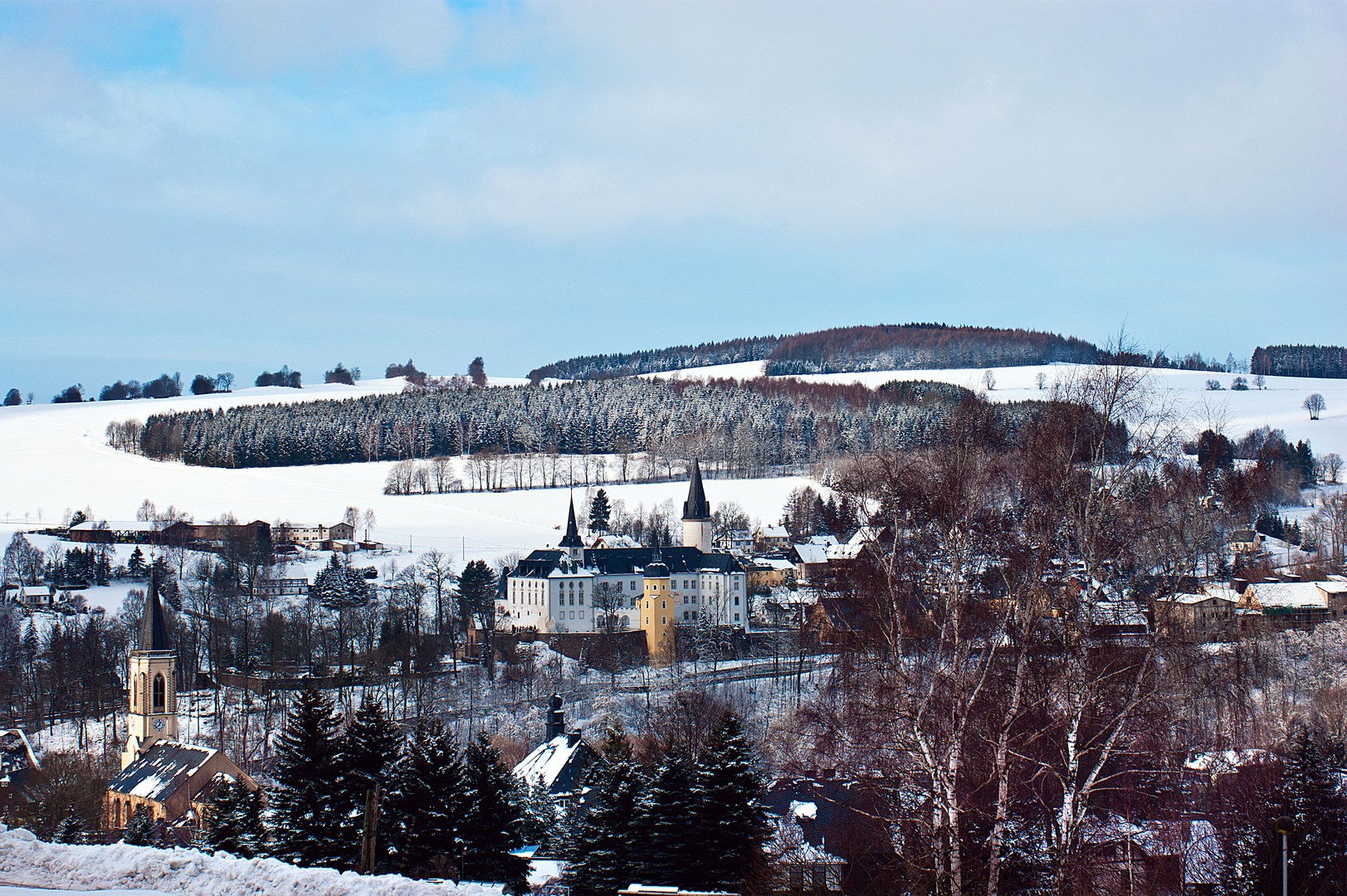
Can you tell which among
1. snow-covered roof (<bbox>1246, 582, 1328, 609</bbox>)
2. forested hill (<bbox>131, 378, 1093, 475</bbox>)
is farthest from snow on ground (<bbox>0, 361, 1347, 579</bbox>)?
snow-covered roof (<bbox>1246, 582, 1328, 609</bbox>)

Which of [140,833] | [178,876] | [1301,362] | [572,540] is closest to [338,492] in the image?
[572,540]

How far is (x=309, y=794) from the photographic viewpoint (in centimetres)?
2456

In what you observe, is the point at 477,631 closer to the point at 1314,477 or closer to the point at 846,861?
the point at 846,861

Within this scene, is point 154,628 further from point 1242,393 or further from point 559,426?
point 1242,393

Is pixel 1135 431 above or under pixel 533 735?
above

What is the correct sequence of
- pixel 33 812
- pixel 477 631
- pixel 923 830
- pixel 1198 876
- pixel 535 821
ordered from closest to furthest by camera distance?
pixel 923 830 → pixel 1198 876 → pixel 535 821 → pixel 33 812 → pixel 477 631

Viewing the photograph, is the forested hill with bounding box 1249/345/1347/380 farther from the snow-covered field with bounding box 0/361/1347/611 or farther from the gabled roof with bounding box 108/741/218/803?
Answer: the gabled roof with bounding box 108/741/218/803

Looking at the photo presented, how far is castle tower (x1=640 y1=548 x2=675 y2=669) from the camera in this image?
73.1 m

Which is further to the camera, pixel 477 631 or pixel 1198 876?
pixel 477 631

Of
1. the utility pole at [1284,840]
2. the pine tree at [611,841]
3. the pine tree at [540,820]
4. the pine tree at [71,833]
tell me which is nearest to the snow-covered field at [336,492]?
the pine tree at [71,833]

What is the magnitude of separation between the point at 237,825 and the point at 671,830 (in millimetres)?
9833

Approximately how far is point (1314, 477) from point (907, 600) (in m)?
112

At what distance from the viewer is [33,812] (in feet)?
123

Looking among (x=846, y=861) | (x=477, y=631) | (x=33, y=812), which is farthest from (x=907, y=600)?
(x=477, y=631)
